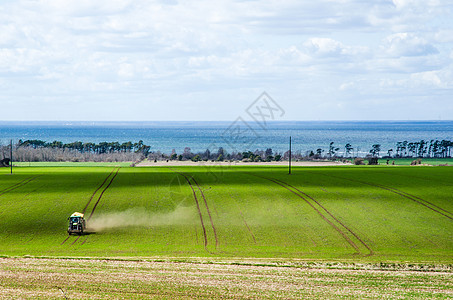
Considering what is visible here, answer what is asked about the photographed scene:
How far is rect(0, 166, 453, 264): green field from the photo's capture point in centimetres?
4412

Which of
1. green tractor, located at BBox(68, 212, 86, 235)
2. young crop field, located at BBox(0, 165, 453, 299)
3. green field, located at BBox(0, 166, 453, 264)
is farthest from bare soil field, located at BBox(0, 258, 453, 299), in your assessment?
green tractor, located at BBox(68, 212, 86, 235)

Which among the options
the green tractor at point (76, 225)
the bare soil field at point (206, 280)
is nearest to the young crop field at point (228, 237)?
the bare soil field at point (206, 280)

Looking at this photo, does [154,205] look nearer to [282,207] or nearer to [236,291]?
[282,207]

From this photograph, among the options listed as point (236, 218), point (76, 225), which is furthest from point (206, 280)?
point (236, 218)

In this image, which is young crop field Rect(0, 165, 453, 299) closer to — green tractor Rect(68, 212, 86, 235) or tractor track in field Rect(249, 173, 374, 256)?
tractor track in field Rect(249, 173, 374, 256)

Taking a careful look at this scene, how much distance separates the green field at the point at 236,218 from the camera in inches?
1737

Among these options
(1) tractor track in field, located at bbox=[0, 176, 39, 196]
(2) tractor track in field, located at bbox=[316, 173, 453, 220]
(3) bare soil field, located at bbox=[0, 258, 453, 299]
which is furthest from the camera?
(1) tractor track in field, located at bbox=[0, 176, 39, 196]

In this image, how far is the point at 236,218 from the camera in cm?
5559

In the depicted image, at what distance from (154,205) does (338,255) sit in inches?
1056

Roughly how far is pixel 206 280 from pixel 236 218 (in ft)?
76.5

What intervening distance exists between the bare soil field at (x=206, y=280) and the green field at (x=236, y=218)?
14.5 feet

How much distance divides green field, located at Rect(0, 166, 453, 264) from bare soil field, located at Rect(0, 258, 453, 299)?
442 centimetres

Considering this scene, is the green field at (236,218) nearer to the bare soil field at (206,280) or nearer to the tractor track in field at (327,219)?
the tractor track in field at (327,219)

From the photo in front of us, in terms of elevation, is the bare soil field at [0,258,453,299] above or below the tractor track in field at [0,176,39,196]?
below
